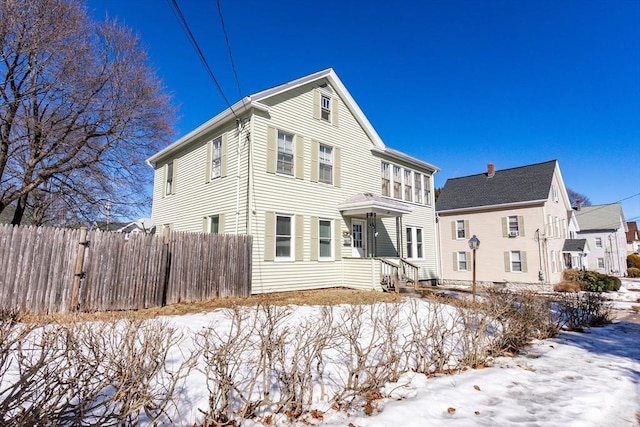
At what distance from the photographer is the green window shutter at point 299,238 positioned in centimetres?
1181

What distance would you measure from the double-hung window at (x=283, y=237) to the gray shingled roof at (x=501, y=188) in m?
17.4

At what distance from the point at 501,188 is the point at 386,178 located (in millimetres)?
12303

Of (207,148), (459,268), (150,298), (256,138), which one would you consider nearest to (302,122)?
(256,138)

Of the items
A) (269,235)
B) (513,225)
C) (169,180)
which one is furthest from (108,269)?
(513,225)

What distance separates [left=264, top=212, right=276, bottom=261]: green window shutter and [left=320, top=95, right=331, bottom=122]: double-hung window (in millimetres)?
5068

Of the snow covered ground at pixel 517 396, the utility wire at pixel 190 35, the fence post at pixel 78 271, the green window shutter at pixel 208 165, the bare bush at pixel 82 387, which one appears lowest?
the snow covered ground at pixel 517 396

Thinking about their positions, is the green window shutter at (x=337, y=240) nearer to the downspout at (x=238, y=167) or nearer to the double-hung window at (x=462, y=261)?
the downspout at (x=238, y=167)

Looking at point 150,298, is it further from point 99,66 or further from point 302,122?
point 99,66

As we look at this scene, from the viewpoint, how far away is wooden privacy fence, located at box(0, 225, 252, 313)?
6.89 metres

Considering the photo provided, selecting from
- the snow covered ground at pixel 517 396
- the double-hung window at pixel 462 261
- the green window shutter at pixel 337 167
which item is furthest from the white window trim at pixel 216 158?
the double-hung window at pixel 462 261

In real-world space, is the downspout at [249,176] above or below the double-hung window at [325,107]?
below

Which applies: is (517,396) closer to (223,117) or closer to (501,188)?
(223,117)

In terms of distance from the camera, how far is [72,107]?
14578 mm

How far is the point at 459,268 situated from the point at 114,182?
73.3ft
